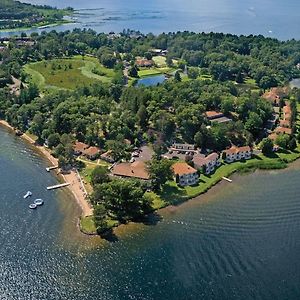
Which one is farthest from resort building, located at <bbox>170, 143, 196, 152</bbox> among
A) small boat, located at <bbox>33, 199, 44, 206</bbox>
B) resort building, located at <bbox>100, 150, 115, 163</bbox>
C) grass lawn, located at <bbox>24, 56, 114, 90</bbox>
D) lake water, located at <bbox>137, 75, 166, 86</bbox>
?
lake water, located at <bbox>137, 75, 166, 86</bbox>

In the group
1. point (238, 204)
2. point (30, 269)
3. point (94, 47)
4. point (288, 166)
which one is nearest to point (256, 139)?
point (288, 166)

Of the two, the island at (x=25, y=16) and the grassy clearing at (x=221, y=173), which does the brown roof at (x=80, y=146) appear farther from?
the island at (x=25, y=16)

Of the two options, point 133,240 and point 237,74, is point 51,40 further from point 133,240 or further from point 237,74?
point 133,240

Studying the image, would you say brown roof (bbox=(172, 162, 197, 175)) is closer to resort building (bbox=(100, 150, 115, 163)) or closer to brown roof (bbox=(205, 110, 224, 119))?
resort building (bbox=(100, 150, 115, 163))

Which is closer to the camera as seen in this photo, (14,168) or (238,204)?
(238,204)

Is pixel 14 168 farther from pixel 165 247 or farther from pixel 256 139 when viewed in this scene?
pixel 256 139

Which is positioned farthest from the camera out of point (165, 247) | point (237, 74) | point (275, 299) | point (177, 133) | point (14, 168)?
point (237, 74)

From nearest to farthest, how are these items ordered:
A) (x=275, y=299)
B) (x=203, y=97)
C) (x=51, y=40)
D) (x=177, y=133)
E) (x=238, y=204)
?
(x=275, y=299), (x=238, y=204), (x=177, y=133), (x=203, y=97), (x=51, y=40)
